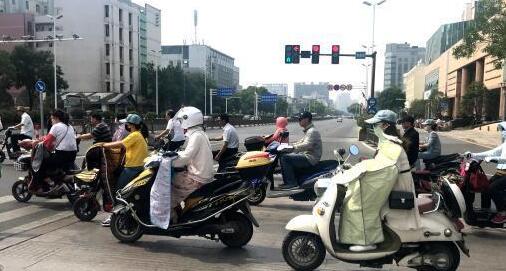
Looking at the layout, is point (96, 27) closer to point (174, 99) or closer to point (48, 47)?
point (48, 47)

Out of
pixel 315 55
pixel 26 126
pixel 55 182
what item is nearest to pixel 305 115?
pixel 55 182

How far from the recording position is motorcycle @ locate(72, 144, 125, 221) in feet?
23.5

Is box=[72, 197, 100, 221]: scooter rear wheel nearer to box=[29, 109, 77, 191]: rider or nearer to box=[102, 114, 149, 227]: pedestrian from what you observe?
box=[102, 114, 149, 227]: pedestrian

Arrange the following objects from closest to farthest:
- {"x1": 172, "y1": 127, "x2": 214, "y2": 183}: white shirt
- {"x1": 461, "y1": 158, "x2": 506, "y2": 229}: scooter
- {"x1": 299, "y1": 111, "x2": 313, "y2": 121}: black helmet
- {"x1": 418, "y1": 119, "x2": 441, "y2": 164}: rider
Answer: {"x1": 172, "y1": 127, "x2": 214, "y2": 183}: white shirt < {"x1": 461, "y1": 158, "x2": 506, "y2": 229}: scooter < {"x1": 299, "y1": 111, "x2": 313, "y2": 121}: black helmet < {"x1": 418, "y1": 119, "x2": 441, "y2": 164}: rider

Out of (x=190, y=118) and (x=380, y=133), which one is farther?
(x=190, y=118)

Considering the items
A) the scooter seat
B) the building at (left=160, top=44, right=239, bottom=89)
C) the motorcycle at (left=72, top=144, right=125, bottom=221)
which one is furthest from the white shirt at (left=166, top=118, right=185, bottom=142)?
the building at (left=160, top=44, right=239, bottom=89)

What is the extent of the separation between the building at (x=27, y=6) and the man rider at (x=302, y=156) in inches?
3460

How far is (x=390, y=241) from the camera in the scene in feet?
15.8

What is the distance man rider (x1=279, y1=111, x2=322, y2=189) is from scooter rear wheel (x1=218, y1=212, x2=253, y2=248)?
7.43 feet

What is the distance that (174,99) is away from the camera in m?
86.0

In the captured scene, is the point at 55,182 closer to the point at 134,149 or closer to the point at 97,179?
the point at 97,179

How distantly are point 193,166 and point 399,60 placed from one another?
170m

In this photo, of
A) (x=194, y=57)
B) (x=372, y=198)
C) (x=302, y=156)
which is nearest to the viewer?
(x=372, y=198)

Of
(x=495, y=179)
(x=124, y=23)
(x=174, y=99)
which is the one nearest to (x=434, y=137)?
(x=495, y=179)
